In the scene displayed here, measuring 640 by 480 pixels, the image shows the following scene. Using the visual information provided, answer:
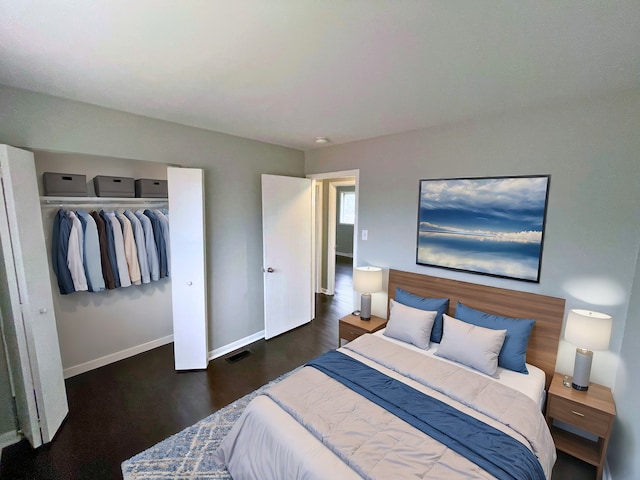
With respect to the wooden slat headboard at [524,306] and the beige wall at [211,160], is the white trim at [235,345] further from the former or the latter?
the wooden slat headboard at [524,306]

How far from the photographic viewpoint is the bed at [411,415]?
1.34 m

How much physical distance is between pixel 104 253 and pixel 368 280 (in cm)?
262

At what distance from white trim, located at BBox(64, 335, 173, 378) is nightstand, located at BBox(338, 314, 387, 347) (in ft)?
7.09

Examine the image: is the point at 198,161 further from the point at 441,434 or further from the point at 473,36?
the point at 441,434

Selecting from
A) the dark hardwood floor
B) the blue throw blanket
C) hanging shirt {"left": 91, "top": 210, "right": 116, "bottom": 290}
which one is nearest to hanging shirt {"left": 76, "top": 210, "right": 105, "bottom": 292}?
hanging shirt {"left": 91, "top": 210, "right": 116, "bottom": 290}

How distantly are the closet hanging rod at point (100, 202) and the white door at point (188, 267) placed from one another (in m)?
0.61

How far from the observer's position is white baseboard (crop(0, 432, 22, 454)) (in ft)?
6.47

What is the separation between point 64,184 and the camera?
246 cm

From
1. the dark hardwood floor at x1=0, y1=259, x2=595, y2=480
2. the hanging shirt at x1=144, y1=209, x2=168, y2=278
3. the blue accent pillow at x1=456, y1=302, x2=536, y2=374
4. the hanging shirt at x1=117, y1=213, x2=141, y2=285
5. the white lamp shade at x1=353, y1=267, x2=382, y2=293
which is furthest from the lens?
the hanging shirt at x1=144, y1=209, x2=168, y2=278

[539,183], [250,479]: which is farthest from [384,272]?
[250,479]

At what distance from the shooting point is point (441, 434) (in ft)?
4.86

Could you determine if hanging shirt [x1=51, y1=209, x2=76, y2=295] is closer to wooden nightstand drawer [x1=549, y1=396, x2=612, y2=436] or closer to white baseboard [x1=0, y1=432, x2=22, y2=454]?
white baseboard [x1=0, y1=432, x2=22, y2=454]

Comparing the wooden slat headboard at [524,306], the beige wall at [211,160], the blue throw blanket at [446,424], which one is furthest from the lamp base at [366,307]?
the beige wall at [211,160]

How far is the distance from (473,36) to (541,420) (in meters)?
2.11
